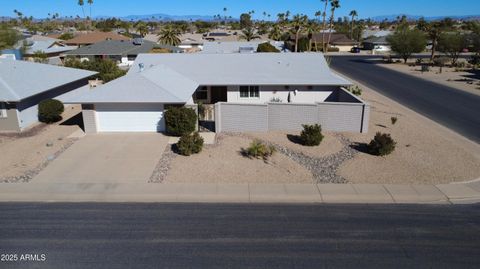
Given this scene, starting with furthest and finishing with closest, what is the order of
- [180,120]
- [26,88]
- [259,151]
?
[26,88]
[180,120]
[259,151]

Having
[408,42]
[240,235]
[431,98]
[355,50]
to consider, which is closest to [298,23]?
[408,42]

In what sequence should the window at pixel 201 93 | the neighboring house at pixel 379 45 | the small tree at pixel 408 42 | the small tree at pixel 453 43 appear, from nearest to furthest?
the window at pixel 201 93 < the small tree at pixel 453 43 < the small tree at pixel 408 42 < the neighboring house at pixel 379 45

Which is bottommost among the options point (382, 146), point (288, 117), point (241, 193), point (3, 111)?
point (241, 193)

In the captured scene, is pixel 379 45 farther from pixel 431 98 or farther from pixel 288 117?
pixel 288 117

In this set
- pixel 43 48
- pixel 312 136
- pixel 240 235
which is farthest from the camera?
pixel 43 48

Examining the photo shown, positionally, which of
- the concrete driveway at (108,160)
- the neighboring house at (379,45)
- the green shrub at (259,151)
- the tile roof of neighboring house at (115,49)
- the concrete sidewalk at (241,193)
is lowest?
the concrete sidewalk at (241,193)

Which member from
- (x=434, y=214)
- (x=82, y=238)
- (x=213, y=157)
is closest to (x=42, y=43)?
(x=213, y=157)

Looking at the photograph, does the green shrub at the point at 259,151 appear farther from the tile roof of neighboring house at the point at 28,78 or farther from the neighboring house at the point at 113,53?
the neighboring house at the point at 113,53

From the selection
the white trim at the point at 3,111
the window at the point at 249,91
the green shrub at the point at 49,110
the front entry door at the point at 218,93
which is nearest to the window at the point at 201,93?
the front entry door at the point at 218,93
